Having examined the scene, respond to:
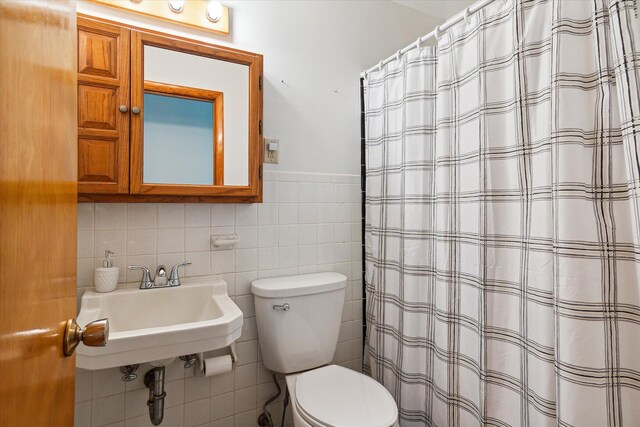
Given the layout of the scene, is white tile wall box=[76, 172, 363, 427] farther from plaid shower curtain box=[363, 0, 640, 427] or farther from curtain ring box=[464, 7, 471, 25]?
curtain ring box=[464, 7, 471, 25]

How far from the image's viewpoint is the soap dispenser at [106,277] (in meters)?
1.21

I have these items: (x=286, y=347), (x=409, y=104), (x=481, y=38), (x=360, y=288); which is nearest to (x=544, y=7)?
(x=481, y=38)

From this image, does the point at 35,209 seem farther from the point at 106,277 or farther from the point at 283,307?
the point at 283,307

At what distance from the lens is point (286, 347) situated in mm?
1448

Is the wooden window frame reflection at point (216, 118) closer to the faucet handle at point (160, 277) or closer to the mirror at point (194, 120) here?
the mirror at point (194, 120)

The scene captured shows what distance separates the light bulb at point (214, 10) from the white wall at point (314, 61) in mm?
72

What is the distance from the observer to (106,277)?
1.22 m

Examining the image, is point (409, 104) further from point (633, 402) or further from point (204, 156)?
point (633, 402)

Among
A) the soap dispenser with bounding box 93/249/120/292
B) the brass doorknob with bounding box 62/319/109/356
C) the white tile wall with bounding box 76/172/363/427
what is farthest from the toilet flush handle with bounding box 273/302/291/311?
the brass doorknob with bounding box 62/319/109/356

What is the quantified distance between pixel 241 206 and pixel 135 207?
0.43 m

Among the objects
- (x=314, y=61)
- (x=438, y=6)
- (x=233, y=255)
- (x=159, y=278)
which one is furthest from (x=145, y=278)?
(x=438, y=6)

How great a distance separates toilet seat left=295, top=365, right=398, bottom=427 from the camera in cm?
110

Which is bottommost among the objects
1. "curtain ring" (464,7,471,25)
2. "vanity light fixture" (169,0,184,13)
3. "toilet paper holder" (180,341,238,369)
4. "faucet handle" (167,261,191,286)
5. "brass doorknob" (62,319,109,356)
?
"toilet paper holder" (180,341,238,369)

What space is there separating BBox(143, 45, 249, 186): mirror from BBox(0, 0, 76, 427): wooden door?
28.1 inches
